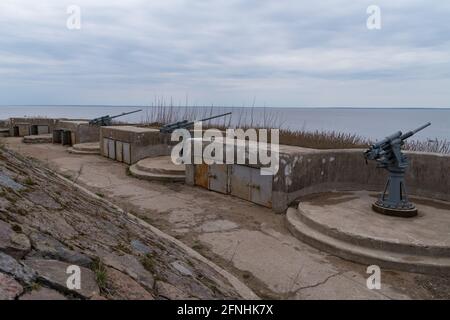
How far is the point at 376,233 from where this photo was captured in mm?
4914

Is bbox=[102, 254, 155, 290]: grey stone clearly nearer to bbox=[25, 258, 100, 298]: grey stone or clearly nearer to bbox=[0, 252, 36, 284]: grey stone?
bbox=[25, 258, 100, 298]: grey stone

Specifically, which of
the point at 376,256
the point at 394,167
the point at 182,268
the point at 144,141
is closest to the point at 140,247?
the point at 182,268

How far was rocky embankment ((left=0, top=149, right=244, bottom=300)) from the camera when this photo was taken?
211 cm

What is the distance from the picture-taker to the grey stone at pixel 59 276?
2115 millimetres

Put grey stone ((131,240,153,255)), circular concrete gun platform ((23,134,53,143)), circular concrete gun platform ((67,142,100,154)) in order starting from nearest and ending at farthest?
grey stone ((131,240,153,255)) < circular concrete gun platform ((67,142,100,154)) < circular concrete gun platform ((23,134,53,143))

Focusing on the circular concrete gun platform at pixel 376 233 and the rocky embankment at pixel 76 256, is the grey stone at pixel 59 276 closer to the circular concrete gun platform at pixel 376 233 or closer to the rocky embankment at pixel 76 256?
the rocky embankment at pixel 76 256

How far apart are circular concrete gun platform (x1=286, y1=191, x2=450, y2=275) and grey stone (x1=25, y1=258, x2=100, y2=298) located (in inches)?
139

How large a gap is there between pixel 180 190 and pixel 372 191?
416 centimetres

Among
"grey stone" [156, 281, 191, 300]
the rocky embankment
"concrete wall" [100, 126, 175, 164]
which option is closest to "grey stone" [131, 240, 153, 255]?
the rocky embankment

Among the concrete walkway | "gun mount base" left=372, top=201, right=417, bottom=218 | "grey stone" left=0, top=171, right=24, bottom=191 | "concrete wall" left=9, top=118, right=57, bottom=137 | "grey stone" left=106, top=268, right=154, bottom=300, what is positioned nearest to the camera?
"grey stone" left=106, top=268, right=154, bottom=300

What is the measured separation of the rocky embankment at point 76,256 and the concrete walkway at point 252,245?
0.72m
